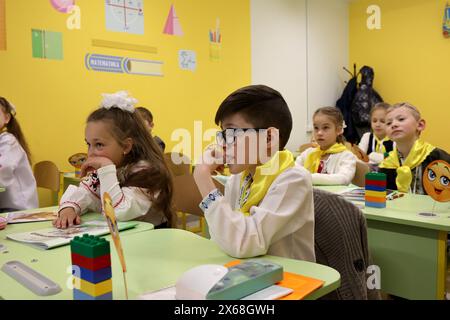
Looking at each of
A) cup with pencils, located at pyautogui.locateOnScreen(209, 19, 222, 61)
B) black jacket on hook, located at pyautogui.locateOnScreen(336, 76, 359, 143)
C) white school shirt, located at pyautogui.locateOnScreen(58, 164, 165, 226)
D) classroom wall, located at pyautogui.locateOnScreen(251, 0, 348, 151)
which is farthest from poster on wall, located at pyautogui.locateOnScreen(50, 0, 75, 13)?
black jacket on hook, located at pyautogui.locateOnScreen(336, 76, 359, 143)

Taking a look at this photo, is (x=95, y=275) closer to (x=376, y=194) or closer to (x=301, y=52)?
(x=376, y=194)

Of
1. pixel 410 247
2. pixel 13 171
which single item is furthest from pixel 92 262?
pixel 13 171

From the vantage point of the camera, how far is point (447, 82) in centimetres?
570

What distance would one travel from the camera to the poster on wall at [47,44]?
349cm

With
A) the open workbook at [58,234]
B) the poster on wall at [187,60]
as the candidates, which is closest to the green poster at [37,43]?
the poster on wall at [187,60]

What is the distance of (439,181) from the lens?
1827 mm

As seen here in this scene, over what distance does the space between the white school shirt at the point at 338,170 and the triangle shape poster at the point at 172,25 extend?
6.68 feet

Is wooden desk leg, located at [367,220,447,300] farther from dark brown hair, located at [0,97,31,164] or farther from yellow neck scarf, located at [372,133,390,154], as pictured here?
yellow neck scarf, located at [372,133,390,154]

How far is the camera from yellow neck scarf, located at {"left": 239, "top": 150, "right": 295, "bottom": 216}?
Result: 4.02 feet

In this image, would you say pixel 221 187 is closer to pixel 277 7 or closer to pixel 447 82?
pixel 277 7

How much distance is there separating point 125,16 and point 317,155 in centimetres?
225

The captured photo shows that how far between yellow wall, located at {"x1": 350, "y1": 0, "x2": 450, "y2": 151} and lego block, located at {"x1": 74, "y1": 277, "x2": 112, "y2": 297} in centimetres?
593

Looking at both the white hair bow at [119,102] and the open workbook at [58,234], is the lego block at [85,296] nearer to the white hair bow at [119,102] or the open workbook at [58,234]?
the open workbook at [58,234]
